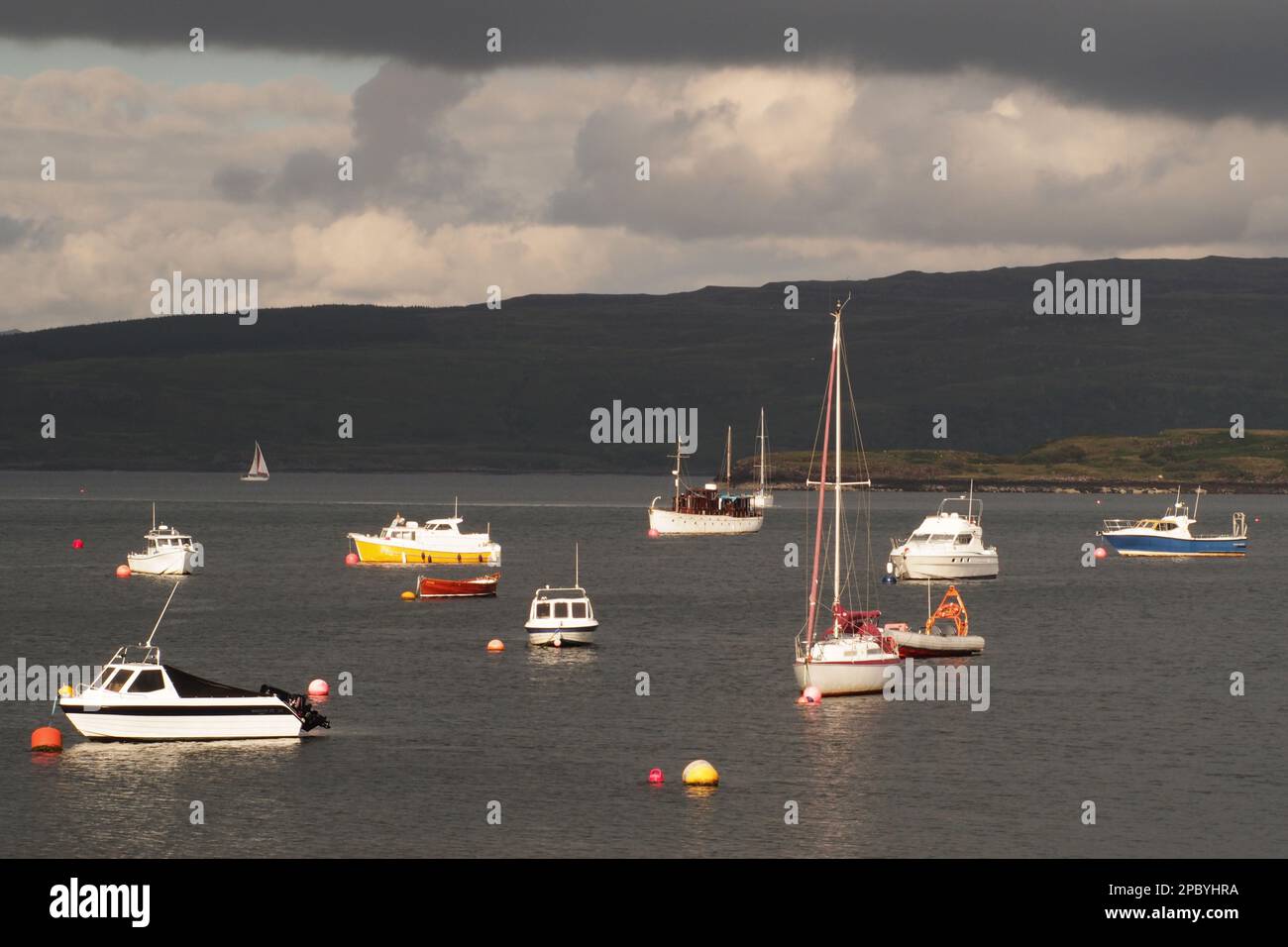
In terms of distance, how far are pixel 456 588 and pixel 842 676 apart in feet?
191

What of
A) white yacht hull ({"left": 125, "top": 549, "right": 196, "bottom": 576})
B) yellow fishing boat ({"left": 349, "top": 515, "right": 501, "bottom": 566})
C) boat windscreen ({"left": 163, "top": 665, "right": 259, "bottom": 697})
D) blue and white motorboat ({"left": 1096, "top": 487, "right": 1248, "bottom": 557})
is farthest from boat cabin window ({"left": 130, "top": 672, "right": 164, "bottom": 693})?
blue and white motorboat ({"left": 1096, "top": 487, "right": 1248, "bottom": 557})

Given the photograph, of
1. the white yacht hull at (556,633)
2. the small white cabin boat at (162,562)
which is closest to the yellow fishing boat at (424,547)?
the small white cabin boat at (162,562)

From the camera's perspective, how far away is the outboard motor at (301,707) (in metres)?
66.1

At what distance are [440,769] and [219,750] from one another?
7.86 metres

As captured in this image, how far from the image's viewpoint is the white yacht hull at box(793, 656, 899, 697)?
78188 millimetres

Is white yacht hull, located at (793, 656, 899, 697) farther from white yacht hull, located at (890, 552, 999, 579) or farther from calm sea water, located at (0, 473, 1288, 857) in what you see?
white yacht hull, located at (890, 552, 999, 579)

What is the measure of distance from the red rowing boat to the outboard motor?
62.3m

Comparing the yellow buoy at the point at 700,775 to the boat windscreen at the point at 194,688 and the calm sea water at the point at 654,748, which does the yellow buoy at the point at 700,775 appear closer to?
the calm sea water at the point at 654,748

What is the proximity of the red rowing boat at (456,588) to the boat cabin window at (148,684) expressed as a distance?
65.3 meters

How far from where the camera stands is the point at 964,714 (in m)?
77.8

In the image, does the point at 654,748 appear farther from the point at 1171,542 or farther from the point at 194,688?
the point at 1171,542

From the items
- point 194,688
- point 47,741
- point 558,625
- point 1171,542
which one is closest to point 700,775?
point 194,688

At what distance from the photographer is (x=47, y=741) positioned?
65.5 meters
